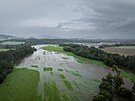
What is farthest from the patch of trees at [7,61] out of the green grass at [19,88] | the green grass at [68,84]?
the green grass at [68,84]

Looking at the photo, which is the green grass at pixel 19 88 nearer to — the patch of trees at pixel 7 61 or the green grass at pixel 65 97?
the patch of trees at pixel 7 61

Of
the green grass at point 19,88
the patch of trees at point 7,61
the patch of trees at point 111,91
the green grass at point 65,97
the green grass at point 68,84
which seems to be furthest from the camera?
the patch of trees at point 7,61

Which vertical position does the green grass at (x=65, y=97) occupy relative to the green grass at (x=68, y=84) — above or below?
below

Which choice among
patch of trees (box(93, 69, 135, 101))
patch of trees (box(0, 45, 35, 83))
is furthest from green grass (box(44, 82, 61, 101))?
patch of trees (box(0, 45, 35, 83))

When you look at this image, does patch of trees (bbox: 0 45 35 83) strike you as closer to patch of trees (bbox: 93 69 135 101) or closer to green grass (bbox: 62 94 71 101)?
green grass (bbox: 62 94 71 101)

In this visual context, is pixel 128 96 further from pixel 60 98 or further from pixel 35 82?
pixel 35 82

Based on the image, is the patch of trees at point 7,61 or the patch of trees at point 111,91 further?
the patch of trees at point 7,61
